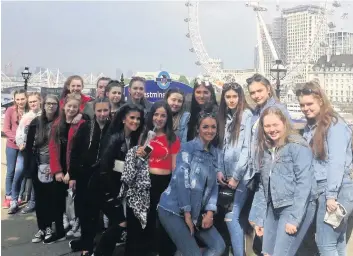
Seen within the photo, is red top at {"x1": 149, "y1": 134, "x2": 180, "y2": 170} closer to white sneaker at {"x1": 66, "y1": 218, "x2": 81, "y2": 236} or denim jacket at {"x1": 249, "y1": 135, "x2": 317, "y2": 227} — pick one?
denim jacket at {"x1": 249, "y1": 135, "x2": 317, "y2": 227}

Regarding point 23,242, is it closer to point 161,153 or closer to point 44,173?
point 44,173

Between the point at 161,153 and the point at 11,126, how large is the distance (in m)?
2.33

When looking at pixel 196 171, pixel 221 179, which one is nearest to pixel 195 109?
pixel 221 179

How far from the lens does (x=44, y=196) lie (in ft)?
10.7

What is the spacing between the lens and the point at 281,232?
7.22ft

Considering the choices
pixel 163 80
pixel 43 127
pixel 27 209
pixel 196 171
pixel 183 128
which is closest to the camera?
pixel 196 171

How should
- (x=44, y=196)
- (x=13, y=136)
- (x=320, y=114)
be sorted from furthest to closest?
1. (x=13, y=136)
2. (x=44, y=196)
3. (x=320, y=114)

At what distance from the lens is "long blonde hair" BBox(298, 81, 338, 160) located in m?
2.29

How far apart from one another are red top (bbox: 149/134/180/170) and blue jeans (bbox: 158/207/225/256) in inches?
13.6

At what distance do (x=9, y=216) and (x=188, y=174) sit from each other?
2.40 metres

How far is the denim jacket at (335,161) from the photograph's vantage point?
2.23m

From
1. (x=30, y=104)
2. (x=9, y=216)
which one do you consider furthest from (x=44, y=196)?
(x=30, y=104)

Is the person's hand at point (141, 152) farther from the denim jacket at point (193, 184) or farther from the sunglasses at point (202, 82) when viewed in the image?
the sunglasses at point (202, 82)

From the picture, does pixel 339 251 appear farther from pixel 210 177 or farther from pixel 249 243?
pixel 210 177
